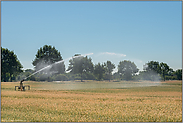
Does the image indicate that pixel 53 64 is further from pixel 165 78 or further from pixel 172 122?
pixel 172 122

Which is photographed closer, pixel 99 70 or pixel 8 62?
pixel 8 62

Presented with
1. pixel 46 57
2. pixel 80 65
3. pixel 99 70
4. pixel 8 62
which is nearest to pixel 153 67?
pixel 99 70

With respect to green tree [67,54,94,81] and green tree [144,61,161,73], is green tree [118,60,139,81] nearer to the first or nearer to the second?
green tree [144,61,161,73]

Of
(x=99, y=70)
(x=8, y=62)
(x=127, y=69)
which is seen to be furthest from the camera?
(x=99, y=70)

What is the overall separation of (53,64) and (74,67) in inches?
502

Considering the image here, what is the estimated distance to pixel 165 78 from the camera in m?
133

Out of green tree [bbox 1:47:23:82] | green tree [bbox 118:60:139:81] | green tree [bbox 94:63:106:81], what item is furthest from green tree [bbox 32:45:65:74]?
green tree [bbox 118:60:139:81]

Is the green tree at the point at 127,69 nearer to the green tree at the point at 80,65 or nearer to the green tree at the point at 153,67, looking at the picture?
the green tree at the point at 153,67

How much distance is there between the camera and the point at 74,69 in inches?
4582

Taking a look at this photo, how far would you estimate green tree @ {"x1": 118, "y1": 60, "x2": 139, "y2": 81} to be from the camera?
109 m

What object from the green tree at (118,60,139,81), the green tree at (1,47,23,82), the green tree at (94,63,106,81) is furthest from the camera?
the green tree at (94,63,106,81)

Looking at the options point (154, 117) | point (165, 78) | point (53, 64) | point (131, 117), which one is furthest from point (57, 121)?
point (165, 78)

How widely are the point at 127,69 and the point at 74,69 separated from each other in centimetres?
3055

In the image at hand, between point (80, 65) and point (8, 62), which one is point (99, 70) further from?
point (8, 62)
